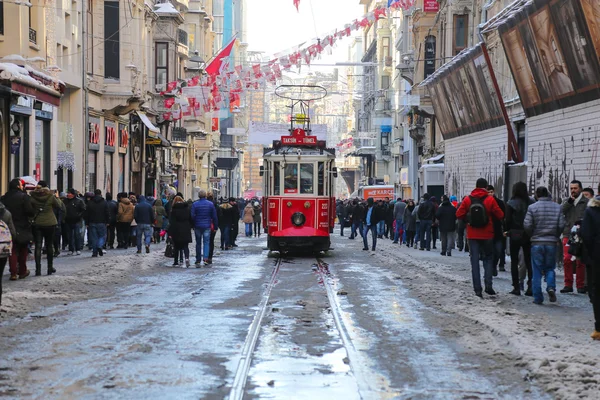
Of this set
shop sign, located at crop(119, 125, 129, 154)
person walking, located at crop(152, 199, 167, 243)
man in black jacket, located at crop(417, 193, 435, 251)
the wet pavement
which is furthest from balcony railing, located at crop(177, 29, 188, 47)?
the wet pavement

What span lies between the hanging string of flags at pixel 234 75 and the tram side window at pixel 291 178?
5401mm

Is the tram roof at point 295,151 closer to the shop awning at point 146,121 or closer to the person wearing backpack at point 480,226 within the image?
the person wearing backpack at point 480,226

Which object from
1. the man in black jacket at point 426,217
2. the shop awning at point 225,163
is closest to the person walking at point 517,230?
the man in black jacket at point 426,217

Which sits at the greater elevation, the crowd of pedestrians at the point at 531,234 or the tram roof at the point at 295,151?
the tram roof at the point at 295,151

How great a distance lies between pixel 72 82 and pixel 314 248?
11.9 meters

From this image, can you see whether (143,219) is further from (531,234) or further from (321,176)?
(531,234)

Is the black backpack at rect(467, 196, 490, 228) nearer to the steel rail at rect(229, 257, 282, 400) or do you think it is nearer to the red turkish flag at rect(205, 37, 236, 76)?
the steel rail at rect(229, 257, 282, 400)

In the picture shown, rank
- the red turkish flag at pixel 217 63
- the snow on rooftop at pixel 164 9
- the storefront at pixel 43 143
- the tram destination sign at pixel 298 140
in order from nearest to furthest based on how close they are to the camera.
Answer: the tram destination sign at pixel 298 140 < the storefront at pixel 43 143 < the red turkish flag at pixel 217 63 < the snow on rooftop at pixel 164 9

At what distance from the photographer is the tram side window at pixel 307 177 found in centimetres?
2848

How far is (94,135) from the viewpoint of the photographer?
39.9 m

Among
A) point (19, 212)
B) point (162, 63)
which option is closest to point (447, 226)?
point (19, 212)

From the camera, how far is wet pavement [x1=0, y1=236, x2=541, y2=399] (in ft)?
27.8

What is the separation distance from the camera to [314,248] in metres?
29.3

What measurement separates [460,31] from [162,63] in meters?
16.2
